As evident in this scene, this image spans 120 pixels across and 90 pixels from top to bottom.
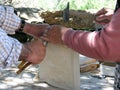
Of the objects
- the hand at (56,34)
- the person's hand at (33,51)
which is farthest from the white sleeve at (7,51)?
the hand at (56,34)

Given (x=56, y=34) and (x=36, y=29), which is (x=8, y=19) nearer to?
(x=36, y=29)

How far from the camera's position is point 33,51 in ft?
6.38

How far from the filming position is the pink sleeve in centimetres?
149

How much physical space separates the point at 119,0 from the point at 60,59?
3.51ft

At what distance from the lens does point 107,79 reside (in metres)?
3.40

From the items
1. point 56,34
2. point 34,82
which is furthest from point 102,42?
point 34,82

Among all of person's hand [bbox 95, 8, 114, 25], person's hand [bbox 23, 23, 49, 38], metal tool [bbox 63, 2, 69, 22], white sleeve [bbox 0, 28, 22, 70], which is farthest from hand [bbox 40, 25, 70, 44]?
metal tool [bbox 63, 2, 69, 22]

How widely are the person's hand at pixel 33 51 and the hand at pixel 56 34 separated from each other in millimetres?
58

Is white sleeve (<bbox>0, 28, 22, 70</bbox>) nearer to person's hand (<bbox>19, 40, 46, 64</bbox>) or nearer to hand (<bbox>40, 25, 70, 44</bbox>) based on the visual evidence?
person's hand (<bbox>19, 40, 46, 64</bbox>)

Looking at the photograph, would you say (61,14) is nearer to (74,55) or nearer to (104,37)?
(74,55)

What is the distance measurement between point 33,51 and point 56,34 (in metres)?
0.18

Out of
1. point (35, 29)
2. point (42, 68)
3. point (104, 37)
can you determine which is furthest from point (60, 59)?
point (104, 37)

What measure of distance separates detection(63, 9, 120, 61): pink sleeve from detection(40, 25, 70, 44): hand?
5.8 inches

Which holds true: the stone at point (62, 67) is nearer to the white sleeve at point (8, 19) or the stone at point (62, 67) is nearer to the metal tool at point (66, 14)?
the white sleeve at point (8, 19)
